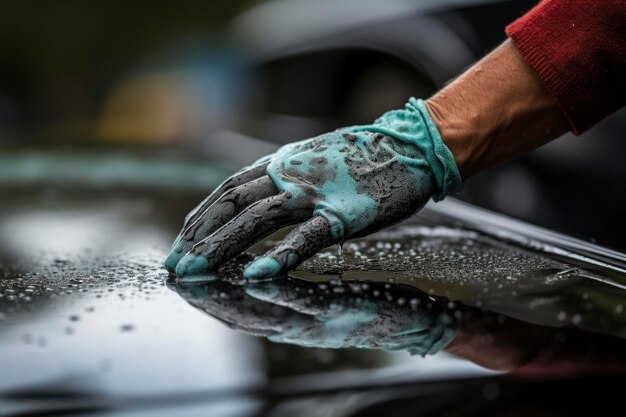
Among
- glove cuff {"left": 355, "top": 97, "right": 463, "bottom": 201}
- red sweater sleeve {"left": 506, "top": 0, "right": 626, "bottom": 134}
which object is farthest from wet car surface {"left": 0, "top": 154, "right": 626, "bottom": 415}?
red sweater sleeve {"left": 506, "top": 0, "right": 626, "bottom": 134}

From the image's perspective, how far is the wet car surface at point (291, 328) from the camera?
763 mm

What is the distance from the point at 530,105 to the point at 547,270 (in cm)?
35

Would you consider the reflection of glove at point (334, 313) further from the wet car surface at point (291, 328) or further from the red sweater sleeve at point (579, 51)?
the red sweater sleeve at point (579, 51)

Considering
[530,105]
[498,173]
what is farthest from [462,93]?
[498,173]

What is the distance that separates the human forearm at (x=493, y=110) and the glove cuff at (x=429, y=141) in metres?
0.02

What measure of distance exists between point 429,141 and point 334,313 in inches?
19.1

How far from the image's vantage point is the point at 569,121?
4.55 ft

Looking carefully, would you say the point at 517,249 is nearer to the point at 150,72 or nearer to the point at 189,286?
the point at 189,286

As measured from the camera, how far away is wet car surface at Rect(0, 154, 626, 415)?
2.50ft

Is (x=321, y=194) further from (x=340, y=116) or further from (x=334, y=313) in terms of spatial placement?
(x=340, y=116)

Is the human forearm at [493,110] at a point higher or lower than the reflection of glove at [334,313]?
higher

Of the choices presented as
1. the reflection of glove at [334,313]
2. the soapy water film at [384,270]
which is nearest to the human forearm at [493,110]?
the soapy water film at [384,270]

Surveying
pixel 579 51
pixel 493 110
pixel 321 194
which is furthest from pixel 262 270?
pixel 579 51

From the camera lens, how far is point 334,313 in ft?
3.33
